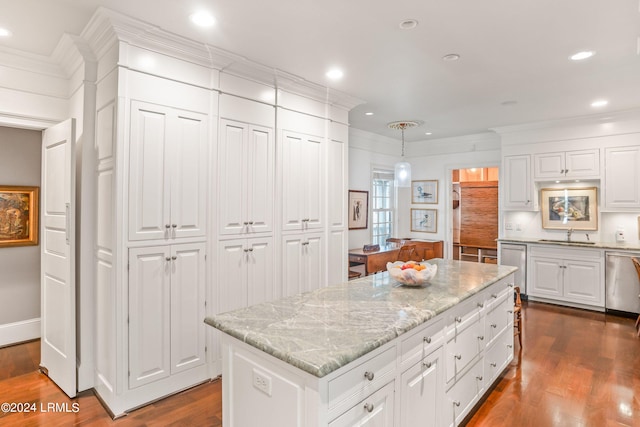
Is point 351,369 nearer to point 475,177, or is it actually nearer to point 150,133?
point 150,133

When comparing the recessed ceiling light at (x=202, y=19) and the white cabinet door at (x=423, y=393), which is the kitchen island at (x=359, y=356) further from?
the recessed ceiling light at (x=202, y=19)

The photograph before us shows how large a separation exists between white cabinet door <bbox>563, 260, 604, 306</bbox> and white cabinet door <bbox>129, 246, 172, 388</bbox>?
5.32 meters

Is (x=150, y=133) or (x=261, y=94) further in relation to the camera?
(x=261, y=94)

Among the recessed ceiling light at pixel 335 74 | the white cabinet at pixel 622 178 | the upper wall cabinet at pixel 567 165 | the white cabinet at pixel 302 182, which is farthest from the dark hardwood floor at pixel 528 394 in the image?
the recessed ceiling light at pixel 335 74

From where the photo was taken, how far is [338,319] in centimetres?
179

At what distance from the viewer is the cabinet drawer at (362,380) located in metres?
1.34

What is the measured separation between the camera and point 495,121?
538 centimetres

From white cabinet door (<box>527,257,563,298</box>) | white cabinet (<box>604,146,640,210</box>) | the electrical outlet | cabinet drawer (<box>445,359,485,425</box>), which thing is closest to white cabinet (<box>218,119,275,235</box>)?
the electrical outlet

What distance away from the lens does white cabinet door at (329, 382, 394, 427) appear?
138cm

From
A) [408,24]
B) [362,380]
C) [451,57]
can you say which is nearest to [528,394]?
[362,380]

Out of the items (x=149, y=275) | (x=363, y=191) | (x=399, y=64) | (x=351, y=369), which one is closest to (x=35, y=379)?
(x=149, y=275)

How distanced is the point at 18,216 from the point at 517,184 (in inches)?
264

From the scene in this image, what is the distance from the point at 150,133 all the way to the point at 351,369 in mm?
2183

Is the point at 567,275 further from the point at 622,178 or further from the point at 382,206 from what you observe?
the point at 382,206
